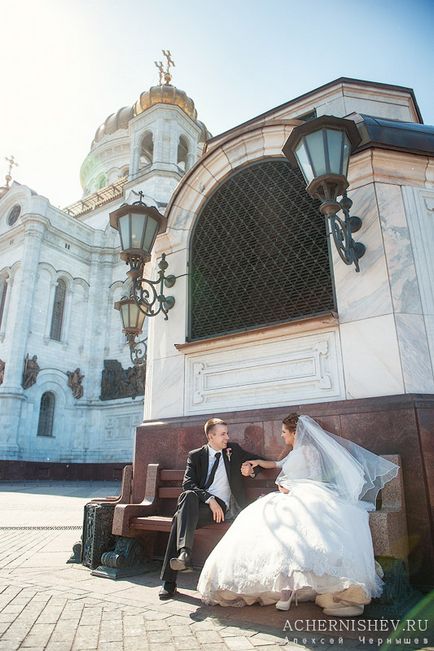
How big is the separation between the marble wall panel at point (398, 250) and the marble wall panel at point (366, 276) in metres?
0.07

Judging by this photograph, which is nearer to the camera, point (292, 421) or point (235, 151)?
point (292, 421)

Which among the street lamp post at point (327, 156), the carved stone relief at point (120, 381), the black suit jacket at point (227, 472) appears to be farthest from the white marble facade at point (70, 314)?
the street lamp post at point (327, 156)

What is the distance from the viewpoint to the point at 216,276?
20.7 ft

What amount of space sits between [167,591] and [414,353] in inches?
123

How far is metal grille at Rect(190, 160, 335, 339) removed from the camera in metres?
5.45

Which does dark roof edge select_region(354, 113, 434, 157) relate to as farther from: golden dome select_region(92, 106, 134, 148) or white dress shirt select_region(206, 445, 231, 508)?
golden dome select_region(92, 106, 134, 148)

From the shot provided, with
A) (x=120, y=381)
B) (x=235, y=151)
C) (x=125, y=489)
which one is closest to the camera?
(x=125, y=489)

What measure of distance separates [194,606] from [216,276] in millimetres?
4012

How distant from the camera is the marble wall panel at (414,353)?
438 centimetres

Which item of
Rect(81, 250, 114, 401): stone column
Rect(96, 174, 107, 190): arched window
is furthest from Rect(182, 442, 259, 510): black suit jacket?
Rect(96, 174, 107, 190): arched window

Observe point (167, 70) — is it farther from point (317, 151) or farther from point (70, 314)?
point (317, 151)

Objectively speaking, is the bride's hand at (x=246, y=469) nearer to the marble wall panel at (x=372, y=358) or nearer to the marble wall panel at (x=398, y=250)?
the marble wall panel at (x=372, y=358)

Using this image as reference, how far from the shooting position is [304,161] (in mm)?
4500

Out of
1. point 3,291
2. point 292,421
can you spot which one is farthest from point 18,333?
point 292,421
